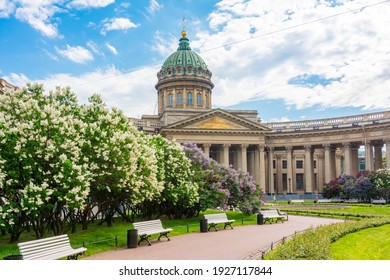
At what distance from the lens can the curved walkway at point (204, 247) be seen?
51.2ft

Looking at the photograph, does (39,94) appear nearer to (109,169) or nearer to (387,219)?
(109,169)

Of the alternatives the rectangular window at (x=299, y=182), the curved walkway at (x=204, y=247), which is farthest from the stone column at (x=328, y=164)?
the curved walkway at (x=204, y=247)

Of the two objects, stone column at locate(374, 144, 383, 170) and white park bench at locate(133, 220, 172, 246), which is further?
stone column at locate(374, 144, 383, 170)

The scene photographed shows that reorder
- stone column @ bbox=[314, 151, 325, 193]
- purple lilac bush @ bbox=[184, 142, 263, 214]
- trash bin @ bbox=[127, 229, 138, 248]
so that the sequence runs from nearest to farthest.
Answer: trash bin @ bbox=[127, 229, 138, 248], purple lilac bush @ bbox=[184, 142, 263, 214], stone column @ bbox=[314, 151, 325, 193]

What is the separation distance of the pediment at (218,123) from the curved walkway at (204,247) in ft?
141

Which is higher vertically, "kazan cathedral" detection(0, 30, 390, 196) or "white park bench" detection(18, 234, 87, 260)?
"kazan cathedral" detection(0, 30, 390, 196)

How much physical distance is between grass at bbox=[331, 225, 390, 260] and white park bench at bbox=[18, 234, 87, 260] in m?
9.08

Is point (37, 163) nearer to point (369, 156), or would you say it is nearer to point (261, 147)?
point (261, 147)

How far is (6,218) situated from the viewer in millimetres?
16219

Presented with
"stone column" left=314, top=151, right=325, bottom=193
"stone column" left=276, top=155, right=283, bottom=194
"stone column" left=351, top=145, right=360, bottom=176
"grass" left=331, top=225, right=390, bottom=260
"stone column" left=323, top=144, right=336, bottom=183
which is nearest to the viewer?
"grass" left=331, top=225, right=390, bottom=260

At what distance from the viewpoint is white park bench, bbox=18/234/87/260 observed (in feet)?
40.8

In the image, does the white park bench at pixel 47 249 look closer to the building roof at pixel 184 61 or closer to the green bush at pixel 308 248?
the green bush at pixel 308 248

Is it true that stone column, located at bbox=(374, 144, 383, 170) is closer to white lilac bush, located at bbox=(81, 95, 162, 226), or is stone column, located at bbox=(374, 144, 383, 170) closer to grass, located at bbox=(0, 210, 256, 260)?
grass, located at bbox=(0, 210, 256, 260)

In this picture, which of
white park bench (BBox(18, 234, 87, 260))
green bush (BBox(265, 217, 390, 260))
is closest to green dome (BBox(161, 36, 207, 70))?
green bush (BBox(265, 217, 390, 260))
